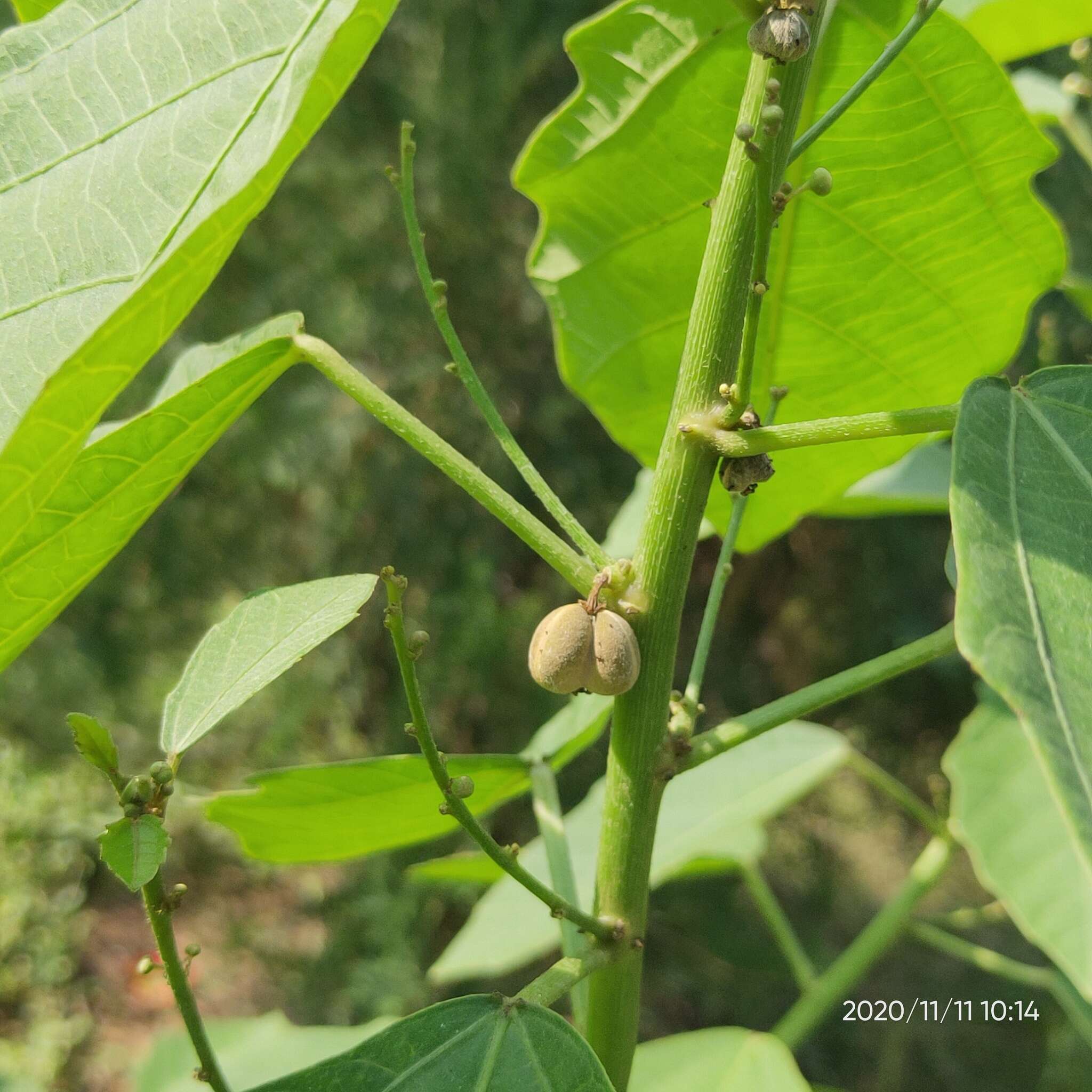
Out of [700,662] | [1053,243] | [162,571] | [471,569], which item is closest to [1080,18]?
[1053,243]

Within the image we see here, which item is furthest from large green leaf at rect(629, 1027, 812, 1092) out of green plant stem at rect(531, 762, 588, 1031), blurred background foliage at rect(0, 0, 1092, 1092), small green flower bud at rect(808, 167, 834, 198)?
blurred background foliage at rect(0, 0, 1092, 1092)

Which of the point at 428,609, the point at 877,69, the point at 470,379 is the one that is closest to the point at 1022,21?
the point at 877,69

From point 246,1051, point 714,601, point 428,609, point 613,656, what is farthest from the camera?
point 428,609

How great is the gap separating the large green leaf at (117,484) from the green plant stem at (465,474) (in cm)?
5

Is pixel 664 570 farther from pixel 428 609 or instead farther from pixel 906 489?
pixel 428 609

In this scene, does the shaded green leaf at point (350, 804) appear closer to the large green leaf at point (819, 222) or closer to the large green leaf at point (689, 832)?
the large green leaf at point (819, 222)

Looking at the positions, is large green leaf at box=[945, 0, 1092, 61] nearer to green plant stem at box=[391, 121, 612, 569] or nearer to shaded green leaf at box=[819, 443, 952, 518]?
shaded green leaf at box=[819, 443, 952, 518]

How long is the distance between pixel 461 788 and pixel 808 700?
196 millimetres

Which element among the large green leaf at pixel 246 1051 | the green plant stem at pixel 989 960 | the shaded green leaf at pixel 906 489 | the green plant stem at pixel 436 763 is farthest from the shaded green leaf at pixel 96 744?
the green plant stem at pixel 989 960

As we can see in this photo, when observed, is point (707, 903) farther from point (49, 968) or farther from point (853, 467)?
point (853, 467)

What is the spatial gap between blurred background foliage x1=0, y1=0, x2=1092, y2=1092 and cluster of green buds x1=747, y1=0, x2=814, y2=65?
2139 millimetres

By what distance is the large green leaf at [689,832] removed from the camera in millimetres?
1188

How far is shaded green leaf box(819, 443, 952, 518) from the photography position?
1100 mm

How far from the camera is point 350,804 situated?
Result: 2.33ft
